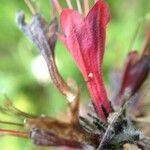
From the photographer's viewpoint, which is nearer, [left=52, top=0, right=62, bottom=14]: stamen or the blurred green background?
[left=52, top=0, right=62, bottom=14]: stamen

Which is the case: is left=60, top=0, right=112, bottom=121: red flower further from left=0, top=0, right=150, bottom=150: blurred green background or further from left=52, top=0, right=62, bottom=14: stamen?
left=0, top=0, right=150, bottom=150: blurred green background

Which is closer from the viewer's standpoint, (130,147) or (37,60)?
(130,147)

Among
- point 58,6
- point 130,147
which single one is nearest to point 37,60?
point 58,6

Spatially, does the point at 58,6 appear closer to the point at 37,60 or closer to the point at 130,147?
the point at 130,147

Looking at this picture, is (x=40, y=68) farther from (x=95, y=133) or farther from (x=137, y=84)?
(x=95, y=133)

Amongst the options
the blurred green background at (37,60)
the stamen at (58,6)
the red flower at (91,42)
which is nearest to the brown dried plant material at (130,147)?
the red flower at (91,42)

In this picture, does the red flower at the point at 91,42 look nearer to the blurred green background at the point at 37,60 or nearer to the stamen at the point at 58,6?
the stamen at the point at 58,6

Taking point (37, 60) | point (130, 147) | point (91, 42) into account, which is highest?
point (37, 60)

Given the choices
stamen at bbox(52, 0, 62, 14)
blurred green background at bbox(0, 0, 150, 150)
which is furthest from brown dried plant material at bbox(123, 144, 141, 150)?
blurred green background at bbox(0, 0, 150, 150)
